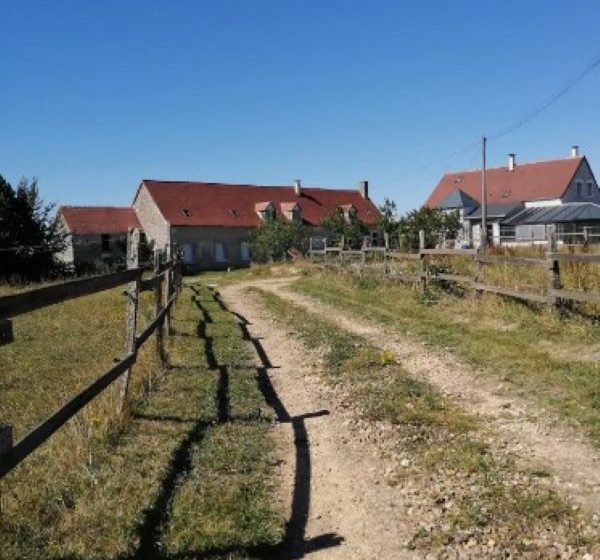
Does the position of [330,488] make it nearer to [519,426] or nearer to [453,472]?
[453,472]

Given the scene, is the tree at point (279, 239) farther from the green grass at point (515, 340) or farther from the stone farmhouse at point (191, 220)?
the green grass at point (515, 340)

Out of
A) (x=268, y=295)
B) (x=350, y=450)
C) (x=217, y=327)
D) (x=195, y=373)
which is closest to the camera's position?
(x=350, y=450)

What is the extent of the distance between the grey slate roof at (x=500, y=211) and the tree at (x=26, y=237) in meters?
33.1

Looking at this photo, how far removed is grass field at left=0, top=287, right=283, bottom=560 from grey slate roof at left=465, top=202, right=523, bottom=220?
47.7m

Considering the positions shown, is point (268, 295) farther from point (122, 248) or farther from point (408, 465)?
point (122, 248)

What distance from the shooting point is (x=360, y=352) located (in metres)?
9.62

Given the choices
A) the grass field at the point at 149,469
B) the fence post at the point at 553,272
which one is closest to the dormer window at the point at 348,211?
the fence post at the point at 553,272

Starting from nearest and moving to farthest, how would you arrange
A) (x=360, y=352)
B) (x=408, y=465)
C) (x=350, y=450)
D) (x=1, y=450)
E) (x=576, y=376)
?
(x=1, y=450) < (x=408, y=465) < (x=350, y=450) < (x=576, y=376) < (x=360, y=352)

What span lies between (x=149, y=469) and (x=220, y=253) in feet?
161

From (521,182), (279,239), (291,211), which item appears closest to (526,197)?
(521,182)

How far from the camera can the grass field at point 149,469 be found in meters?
3.92

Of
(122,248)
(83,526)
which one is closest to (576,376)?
(83,526)

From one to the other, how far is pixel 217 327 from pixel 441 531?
366 inches

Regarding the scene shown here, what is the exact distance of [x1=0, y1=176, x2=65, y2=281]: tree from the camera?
112 ft
